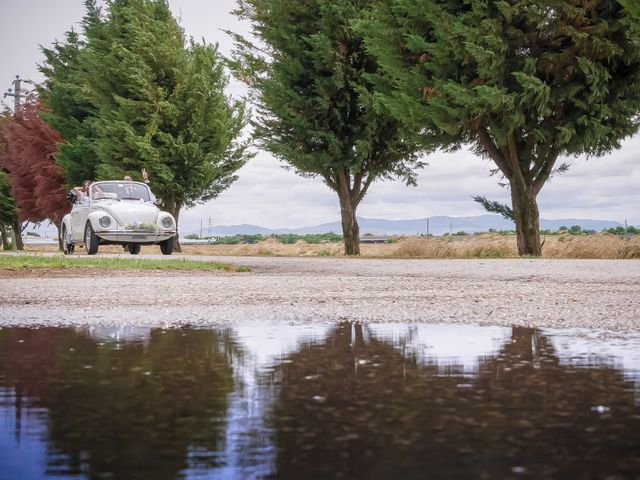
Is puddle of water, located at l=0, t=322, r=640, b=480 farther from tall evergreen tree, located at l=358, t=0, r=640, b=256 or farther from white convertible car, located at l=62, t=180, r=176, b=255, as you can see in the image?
white convertible car, located at l=62, t=180, r=176, b=255

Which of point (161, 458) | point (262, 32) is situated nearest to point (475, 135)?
point (262, 32)

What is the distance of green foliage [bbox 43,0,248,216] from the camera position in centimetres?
3525

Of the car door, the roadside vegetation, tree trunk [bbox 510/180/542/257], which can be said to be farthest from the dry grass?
the roadside vegetation

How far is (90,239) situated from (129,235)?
1.51 metres

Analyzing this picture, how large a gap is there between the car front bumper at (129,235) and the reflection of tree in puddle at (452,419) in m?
19.8

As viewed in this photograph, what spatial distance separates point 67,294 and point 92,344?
15.9 ft

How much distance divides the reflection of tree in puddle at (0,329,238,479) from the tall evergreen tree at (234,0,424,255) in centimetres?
2214

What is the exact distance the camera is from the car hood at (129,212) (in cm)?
2467

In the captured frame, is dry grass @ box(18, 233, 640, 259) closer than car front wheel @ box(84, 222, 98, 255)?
Yes

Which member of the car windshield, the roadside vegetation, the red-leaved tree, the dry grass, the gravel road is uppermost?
the red-leaved tree

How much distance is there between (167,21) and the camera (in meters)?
39.1

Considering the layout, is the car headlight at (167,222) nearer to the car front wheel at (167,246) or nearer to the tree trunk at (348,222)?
the car front wheel at (167,246)

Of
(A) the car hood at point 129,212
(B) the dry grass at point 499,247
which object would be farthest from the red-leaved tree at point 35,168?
(B) the dry grass at point 499,247

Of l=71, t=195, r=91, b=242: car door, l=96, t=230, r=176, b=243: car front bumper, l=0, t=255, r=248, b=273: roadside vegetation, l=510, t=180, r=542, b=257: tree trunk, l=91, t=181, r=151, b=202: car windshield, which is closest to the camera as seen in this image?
l=0, t=255, r=248, b=273: roadside vegetation
